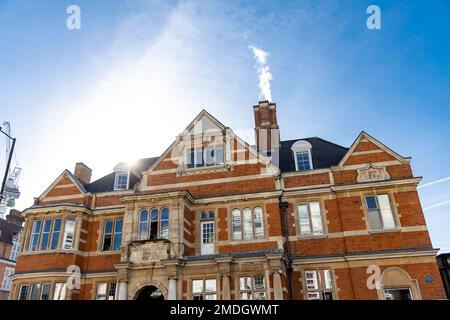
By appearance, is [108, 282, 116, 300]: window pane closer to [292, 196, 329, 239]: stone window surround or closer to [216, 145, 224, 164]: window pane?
[216, 145, 224, 164]: window pane

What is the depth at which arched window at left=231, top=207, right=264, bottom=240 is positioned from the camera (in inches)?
813

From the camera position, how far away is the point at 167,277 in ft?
61.3

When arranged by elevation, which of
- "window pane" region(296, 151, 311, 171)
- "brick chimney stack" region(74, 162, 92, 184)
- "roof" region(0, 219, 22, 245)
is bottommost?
"window pane" region(296, 151, 311, 171)

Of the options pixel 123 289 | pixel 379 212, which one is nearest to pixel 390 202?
pixel 379 212

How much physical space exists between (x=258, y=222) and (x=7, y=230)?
3933 cm

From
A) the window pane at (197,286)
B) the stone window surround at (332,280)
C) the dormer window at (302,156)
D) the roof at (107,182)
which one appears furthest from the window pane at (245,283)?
the roof at (107,182)

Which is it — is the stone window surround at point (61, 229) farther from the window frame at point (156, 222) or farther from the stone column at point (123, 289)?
the stone column at point (123, 289)

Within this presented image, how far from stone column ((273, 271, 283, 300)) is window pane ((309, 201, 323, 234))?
422 centimetres

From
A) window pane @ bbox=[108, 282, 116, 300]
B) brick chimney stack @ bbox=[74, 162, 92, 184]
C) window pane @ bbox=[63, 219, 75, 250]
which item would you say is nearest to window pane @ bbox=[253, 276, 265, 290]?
window pane @ bbox=[108, 282, 116, 300]

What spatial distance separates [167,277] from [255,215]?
6.16 m

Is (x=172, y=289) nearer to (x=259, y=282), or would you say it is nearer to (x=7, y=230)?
(x=259, y=282)

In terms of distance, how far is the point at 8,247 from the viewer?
4381cm
